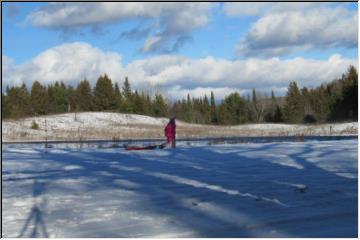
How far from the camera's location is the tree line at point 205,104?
6366cm

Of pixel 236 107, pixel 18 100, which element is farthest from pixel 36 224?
pixel 236 107

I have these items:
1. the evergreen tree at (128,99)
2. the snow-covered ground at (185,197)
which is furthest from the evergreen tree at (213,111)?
the snow-covered ground at (185,197)

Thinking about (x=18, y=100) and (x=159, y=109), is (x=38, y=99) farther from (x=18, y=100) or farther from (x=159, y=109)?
(x=159, y=109)

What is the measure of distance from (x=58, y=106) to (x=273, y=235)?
260 ft

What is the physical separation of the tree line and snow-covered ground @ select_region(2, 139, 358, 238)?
49.6m

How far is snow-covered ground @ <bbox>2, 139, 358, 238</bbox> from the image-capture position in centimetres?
689

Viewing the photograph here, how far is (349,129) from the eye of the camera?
38.6 metres

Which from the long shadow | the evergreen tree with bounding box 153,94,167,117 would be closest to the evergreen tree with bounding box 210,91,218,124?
the evergreen tree with bounding box 153,94,167,117

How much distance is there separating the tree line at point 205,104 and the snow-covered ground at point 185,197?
4957 centimetres

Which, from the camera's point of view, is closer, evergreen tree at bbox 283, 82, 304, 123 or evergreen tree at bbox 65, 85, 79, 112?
evergreen tree at bbox 283, 82, 304, 123

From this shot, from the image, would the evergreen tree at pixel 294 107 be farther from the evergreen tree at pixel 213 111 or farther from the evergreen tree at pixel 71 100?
the evergreen tree at pixel 71 100

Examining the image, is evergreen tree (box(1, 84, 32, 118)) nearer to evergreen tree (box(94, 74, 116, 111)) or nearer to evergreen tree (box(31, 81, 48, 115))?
evergreen tree (box(31, 81, 48, 115))

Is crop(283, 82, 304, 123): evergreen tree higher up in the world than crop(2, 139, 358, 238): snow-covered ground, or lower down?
higher up

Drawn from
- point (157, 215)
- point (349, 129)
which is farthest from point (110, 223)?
point (349, 129)
